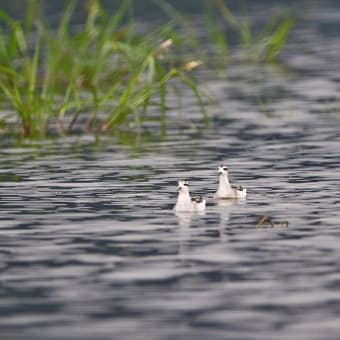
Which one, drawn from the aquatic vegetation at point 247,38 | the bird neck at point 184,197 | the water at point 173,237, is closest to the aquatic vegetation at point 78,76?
the water at point 173,237

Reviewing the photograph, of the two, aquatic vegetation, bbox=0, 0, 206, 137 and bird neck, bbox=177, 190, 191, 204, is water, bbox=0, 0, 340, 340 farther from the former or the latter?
aquatic vegetation, bbox=0, 0, 206, 137

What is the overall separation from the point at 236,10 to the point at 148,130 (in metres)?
35.8

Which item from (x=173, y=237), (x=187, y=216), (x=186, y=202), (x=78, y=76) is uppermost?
(x=78, y=76)

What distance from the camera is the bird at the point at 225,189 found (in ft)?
58.4

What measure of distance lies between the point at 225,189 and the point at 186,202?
3.16 ft

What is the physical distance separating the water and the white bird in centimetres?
11

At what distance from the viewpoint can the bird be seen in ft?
58.4

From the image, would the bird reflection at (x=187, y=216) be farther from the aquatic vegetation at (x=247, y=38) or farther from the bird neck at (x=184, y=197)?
the aquatic vegetation at (x=247, y=38)

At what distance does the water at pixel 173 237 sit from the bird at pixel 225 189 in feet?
0.46

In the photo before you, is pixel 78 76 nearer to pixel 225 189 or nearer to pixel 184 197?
pixel 225 189

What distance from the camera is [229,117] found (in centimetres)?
2775

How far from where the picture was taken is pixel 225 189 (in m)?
17.8

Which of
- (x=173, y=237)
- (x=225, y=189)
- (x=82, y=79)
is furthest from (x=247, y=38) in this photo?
(x=173, y=237)

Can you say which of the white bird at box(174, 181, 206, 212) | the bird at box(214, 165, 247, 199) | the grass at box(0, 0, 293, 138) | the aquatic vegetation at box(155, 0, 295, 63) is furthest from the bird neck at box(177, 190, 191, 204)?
the aquatic vegetation at box(155, 0, 295, 63)
